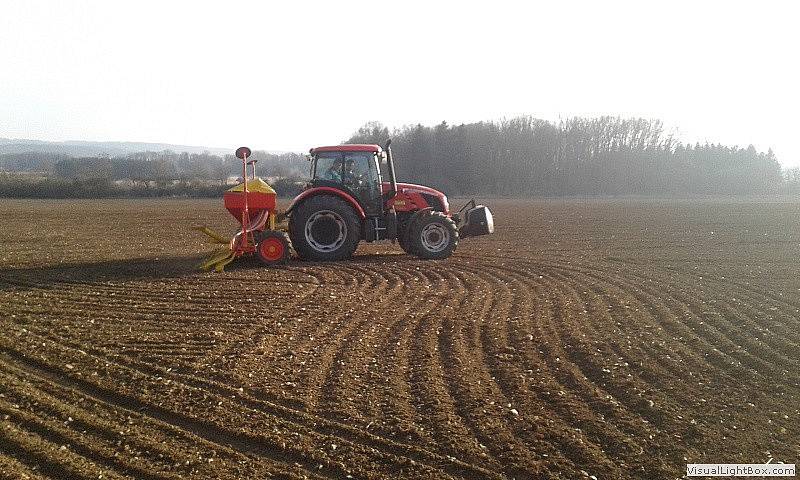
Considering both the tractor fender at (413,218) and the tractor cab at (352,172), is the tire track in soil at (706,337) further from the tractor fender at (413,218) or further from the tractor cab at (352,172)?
the tractor cab at (352,172)

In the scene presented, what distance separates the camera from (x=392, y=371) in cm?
595

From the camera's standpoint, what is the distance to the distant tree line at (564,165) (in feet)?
226

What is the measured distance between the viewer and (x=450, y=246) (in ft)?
42.3

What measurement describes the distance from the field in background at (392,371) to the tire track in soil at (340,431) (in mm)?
19

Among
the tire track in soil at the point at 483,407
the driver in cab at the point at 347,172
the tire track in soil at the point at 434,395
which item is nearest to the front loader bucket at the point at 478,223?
the driver in cab at the point at 347,172

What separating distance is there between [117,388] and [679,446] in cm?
459

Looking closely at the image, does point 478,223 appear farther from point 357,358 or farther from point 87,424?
point 87,424

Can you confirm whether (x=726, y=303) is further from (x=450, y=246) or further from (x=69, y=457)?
(x=69, y=457)

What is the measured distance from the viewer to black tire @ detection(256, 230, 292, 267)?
38.7ft

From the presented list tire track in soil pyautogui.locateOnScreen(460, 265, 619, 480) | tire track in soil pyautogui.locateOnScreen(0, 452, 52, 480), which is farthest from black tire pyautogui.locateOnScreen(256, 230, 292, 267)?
tire track in soil pyautogui.locateOnScreen(0, 452, 52, 480)

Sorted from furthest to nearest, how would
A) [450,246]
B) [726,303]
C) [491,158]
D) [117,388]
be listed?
[491,158] → [450,246] → [726,303] → [117,388]

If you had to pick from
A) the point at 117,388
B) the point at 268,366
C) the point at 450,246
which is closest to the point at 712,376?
the point at 268,366

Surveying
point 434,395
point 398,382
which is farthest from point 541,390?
point 398,382

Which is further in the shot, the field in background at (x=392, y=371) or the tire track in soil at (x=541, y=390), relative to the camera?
the tire track in soil at (x=541, y=390)
